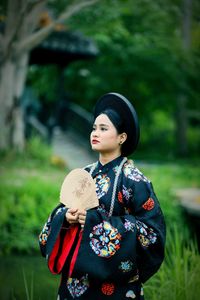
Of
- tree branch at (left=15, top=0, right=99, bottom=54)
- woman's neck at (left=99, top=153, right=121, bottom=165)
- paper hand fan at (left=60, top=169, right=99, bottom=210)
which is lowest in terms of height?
paper hand fan at (left=60, top=169, right=99, bottom=210)

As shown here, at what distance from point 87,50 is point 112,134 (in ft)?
30.2

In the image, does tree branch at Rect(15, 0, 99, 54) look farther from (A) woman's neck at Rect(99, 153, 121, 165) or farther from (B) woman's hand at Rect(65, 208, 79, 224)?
(B) woman's hand at Rect(65, 208, 79, 224)

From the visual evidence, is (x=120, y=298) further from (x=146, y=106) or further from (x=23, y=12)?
(x=146, y=106)

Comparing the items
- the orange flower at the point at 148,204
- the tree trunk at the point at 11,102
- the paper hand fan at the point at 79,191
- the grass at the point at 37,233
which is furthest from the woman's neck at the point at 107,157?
the tree trunk at the point at 11,102

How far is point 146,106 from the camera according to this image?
16.5m

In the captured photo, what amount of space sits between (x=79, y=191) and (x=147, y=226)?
381mm

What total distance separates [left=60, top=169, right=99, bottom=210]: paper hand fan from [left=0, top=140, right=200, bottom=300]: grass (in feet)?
2.98

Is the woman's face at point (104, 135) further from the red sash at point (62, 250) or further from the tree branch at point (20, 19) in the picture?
the tree branch at point (20, 19)

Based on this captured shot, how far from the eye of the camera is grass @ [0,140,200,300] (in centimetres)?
346

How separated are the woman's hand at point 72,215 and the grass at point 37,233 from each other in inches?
35.0

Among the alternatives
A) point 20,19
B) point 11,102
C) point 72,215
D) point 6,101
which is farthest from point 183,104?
point 72,215

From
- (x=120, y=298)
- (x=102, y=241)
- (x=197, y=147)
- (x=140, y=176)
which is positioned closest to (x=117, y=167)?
(x=140, y=176)

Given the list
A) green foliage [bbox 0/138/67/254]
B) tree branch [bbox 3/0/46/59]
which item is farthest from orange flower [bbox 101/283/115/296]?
tree branch [bbox 3/0/46/59]

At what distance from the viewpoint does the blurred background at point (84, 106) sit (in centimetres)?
555
